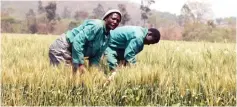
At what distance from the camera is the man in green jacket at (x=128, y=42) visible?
171 inches

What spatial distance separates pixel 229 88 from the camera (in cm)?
310

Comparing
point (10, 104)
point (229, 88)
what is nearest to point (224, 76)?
point (229, 88)

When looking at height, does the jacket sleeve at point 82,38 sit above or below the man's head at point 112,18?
below

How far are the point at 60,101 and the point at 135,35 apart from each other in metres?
1.44

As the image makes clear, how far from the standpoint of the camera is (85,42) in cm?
402

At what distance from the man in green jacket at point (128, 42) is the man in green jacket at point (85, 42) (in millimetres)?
262

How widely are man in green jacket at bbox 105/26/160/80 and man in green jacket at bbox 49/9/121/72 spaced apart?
0.26 metres

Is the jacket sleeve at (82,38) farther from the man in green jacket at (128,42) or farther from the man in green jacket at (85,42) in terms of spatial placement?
the man in green jacket at (128,42)

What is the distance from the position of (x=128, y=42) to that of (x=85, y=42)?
2.38 feet

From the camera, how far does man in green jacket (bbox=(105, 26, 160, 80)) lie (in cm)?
434

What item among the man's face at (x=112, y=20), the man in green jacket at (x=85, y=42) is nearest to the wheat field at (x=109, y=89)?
the man in green jacket at (x=85, y=42)

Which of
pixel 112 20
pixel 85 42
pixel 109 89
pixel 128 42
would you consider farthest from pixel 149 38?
pixel 109 89

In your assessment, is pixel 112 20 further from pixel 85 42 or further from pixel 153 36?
pixel 153 36

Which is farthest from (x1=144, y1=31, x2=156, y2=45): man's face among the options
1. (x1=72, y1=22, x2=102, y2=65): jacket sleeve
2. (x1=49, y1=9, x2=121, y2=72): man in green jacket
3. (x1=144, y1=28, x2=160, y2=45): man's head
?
(x1=72, y1=22, x2=102, y2=65): jacket sleeve
